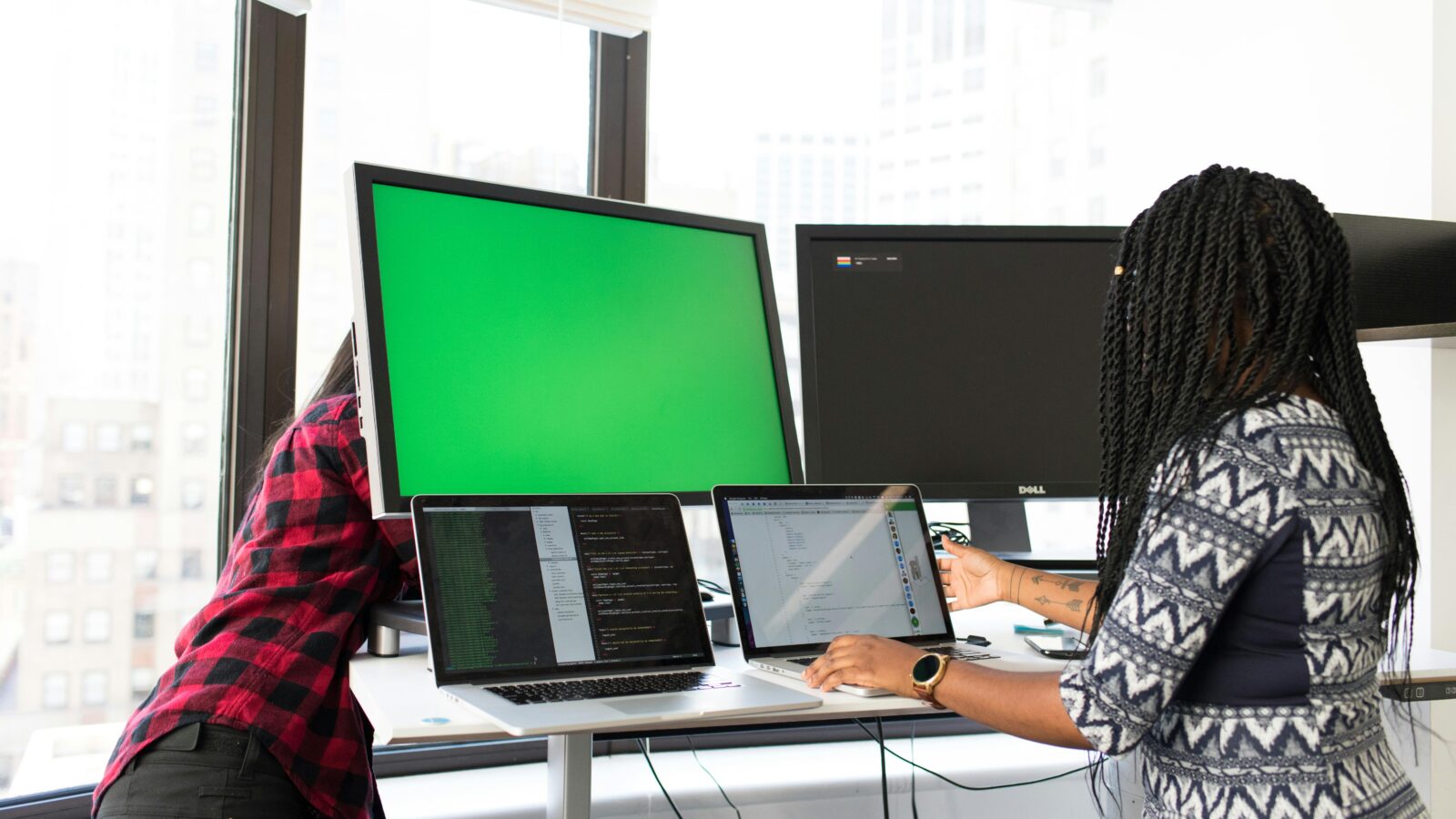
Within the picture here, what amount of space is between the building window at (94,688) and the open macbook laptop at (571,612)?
978 millimetres

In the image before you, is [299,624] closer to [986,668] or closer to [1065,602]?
[986,668]

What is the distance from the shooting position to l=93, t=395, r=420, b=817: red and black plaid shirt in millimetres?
1361

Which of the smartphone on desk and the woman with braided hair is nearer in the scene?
the woman with braided hair

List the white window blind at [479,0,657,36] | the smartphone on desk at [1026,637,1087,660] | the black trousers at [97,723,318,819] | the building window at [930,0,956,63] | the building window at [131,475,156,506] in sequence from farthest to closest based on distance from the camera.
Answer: the building window at [930,0,956,63], the white window blind at [479,0,657,36], the building window at [131,475,156,506], the smartphone on desk at [1026,637,1087,660], the black trousers at [97,723,318,819]

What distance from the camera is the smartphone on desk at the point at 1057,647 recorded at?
5.05ft

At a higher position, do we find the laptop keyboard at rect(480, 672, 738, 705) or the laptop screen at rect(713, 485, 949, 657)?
the laptop screen at rect(713, 485, 949, 657)

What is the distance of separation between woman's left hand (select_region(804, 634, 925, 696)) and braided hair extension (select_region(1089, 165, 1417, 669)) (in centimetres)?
25

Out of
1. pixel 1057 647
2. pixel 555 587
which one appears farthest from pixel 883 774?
pixel 555 587

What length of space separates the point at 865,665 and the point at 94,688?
135 cm

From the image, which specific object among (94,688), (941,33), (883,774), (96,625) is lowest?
(883,774)

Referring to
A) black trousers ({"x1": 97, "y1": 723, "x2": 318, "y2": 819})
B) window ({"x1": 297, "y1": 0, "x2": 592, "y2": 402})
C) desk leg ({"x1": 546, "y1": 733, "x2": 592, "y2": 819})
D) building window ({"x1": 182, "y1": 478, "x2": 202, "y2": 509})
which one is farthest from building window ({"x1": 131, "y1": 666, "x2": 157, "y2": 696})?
desk leg ({"x1": 546, "y1": 733, "x2": 592, "y2": 819})

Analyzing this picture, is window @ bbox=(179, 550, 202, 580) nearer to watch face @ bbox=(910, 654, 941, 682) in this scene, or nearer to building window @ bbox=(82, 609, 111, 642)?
building window @ bbox=(82, 609, 111, 642)

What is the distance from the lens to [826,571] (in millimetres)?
1529

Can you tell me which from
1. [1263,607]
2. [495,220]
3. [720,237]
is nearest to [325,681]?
[495,220]
